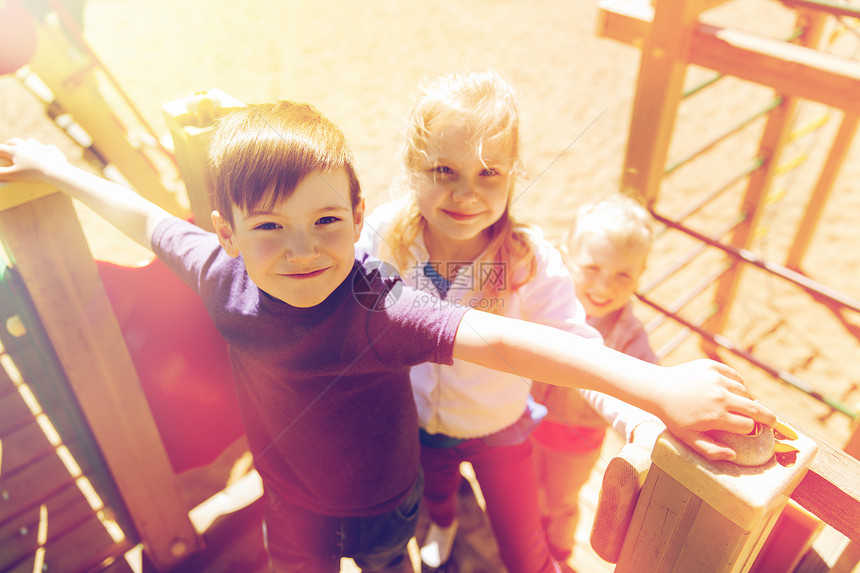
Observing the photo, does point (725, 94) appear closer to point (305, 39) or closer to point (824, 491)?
point (305, 39)

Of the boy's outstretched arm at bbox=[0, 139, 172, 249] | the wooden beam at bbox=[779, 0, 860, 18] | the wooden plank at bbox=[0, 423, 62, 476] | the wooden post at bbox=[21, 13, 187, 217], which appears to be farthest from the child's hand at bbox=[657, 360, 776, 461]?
the wooden post at bbox=[21, 13, 187, 217]

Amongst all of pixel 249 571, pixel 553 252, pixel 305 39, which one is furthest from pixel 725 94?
pixel 249 571

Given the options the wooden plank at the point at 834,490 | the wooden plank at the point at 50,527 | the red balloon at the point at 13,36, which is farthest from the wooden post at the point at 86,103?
the wooden plank at the point at 834,490

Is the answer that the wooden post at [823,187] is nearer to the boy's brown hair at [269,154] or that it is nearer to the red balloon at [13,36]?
the boy's brown hair at [269,154]

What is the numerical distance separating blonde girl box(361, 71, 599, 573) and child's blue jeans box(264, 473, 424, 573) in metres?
0.23

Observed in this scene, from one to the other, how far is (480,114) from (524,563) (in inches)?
49.5

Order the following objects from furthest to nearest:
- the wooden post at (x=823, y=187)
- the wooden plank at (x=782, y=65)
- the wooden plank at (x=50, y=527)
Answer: the wooden post at (x=823, y=187) → the wooden plank at (x=50, y=527) → the wooden plank at (x=782, y=65)

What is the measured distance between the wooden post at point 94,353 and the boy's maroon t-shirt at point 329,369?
26 centimetres

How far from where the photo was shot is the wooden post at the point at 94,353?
1295 millimetres

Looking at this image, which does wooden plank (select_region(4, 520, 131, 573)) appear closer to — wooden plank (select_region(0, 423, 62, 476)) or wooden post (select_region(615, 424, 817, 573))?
wooden plank (select_region(0, 423, 62, 476))

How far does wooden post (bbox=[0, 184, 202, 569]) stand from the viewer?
1.29 m

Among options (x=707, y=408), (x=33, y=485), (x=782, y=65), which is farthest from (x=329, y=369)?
(x=782, y=65)

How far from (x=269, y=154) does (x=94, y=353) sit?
86 cm

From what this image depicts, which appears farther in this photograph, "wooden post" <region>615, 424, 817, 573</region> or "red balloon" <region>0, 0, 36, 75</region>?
"red balloon" <region>0, 0, 36, 75</region>
